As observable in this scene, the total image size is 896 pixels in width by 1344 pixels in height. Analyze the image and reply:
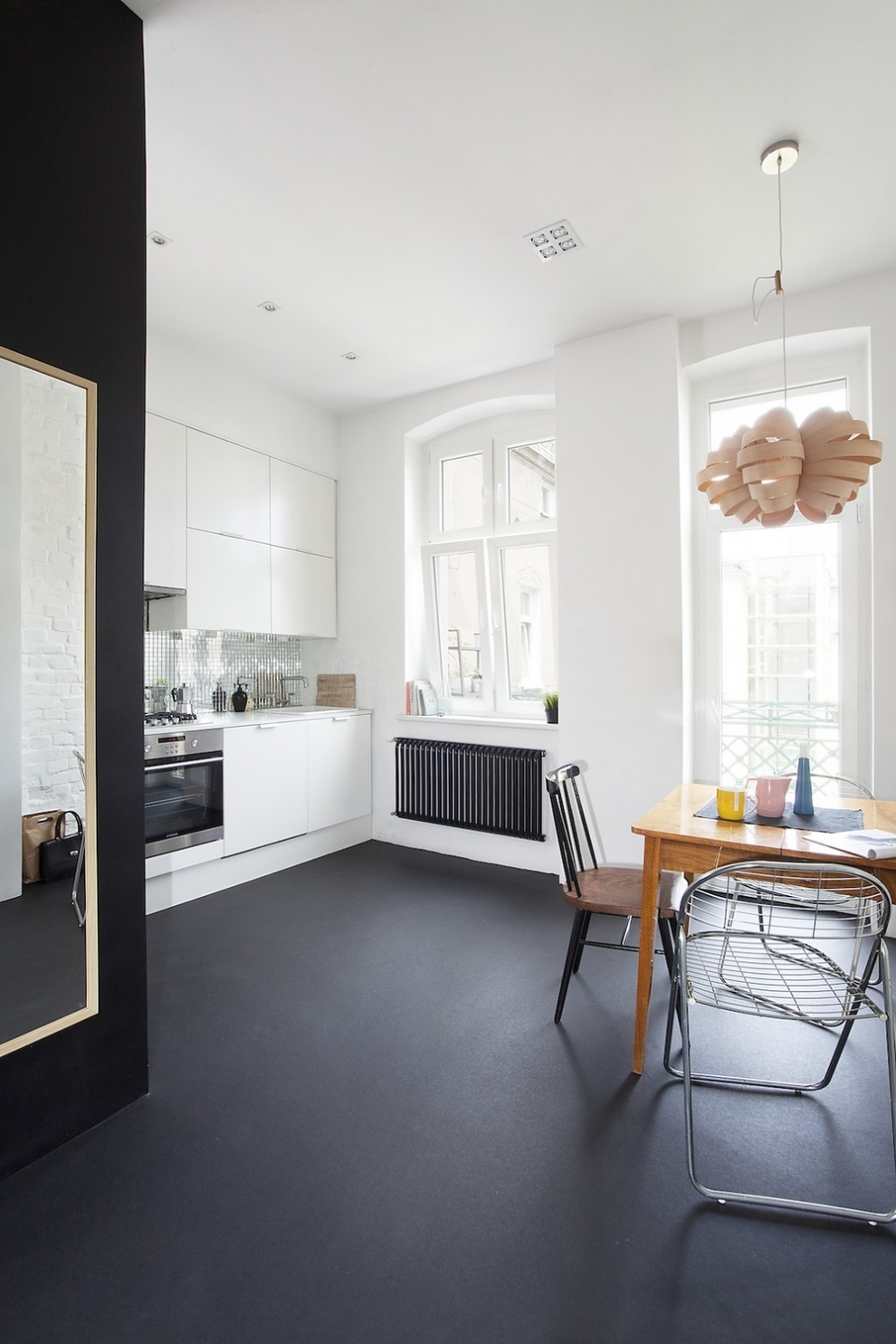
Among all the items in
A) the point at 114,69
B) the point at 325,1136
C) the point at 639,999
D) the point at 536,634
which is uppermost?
the point at 114,69

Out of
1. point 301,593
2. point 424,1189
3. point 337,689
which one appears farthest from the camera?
point 337,689

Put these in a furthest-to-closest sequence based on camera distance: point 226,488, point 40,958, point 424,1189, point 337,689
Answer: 1. point 337,689
2. point 226,488
3. point 40,958
4. point 424,1189

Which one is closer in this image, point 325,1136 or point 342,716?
point 325,1136

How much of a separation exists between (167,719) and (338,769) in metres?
1.20

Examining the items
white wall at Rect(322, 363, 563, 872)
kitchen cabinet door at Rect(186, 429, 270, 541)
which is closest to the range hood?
kitchen cabinet door at Rect(186, 429, 270, 541)

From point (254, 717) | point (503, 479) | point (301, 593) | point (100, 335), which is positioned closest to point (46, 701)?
point (100, 335)

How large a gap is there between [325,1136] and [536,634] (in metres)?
3.16

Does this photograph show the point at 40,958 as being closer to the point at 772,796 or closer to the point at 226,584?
the point at 772,796

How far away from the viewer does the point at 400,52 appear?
2039 mm

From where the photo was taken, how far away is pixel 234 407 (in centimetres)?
417

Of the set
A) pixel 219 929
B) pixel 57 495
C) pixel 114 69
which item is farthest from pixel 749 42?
pixel 219 929

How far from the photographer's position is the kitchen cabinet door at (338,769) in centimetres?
427

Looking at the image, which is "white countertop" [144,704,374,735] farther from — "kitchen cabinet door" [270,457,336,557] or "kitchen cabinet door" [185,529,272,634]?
"kitchen cabinet door" [270,457,336,557]

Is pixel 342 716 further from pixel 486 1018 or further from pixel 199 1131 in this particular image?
pixel 199 1131
